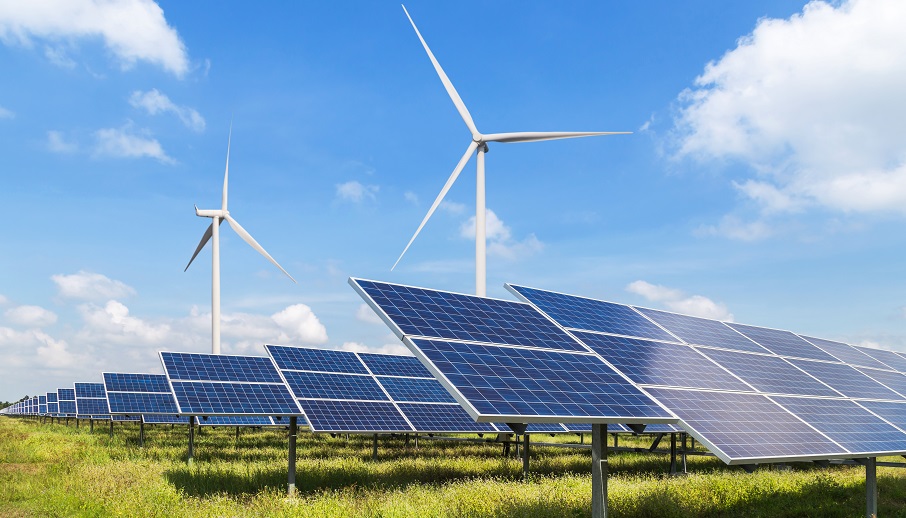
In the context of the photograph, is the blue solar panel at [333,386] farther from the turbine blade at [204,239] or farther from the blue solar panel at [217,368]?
the turbine blade at [204,239]

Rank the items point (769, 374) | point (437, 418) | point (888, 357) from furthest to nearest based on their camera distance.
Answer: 1. point (888, 357)
2. point (437, 418)
3. point (769, 374)

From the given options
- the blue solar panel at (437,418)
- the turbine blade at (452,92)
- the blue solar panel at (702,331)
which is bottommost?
the blue solar panel at (437,418)

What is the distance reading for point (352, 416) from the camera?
91.9ft

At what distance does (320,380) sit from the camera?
31516 mm

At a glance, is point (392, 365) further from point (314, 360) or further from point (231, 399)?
point (231, 399)

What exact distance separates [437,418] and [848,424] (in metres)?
18.1

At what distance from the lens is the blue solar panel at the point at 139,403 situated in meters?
42.5

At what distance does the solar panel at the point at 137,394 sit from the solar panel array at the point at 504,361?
89.4 ft

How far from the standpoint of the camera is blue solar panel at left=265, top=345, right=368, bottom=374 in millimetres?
31781

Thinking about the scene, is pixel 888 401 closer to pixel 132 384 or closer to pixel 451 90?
pixel 451 90

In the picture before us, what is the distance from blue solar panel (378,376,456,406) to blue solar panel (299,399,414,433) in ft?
9.34

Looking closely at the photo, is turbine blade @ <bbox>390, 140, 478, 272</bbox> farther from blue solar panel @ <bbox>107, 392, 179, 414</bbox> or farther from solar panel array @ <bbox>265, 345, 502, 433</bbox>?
blue solar panel @ <bbox>107, 392, 179, 414</bbox>

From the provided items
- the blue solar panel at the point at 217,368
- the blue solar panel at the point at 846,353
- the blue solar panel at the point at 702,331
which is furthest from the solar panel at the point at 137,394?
the blue solar panel at the point at 846,353

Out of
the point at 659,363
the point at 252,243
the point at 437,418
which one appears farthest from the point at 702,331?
the point at 252,243
